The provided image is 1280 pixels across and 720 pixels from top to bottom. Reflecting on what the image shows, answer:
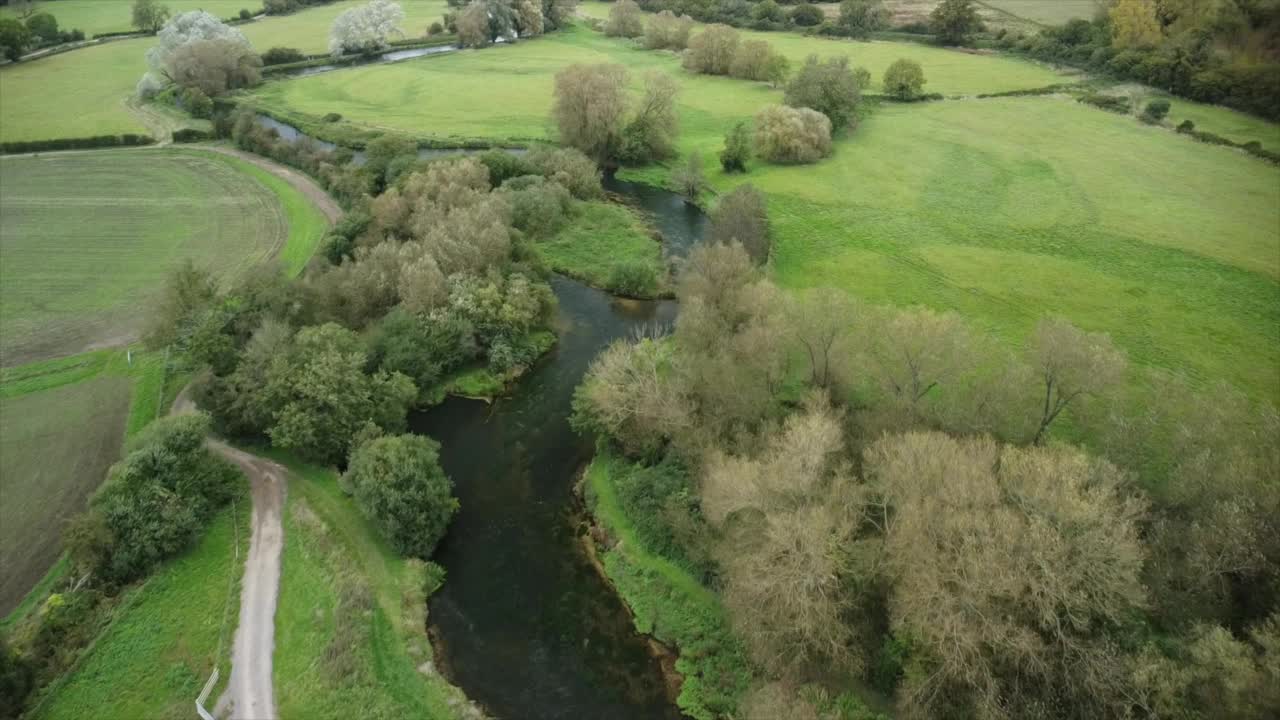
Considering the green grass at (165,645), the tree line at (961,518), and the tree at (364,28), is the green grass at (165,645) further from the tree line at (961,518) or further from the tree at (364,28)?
the tree at (364,28)

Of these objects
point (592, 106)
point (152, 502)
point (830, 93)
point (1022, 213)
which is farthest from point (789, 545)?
point (830, 93)

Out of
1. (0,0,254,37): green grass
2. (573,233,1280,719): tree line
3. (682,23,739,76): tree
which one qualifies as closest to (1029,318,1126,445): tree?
(573,233,1280,719): tree line

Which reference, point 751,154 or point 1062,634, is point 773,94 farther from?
point 1062,634

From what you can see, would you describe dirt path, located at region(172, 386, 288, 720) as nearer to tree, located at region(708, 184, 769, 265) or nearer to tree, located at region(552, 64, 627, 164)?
tree, located at region(708, 184, 769, 265)

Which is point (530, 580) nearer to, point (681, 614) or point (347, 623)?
point (681, 614)

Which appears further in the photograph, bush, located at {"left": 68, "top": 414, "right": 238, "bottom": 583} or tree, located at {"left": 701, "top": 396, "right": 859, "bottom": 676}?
bush, located at {"left": 68, "top": 414, "right": 238, "bottom": 583}

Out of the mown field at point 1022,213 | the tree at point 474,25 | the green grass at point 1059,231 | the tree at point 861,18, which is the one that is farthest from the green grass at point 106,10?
the green grass at point 1059,231
